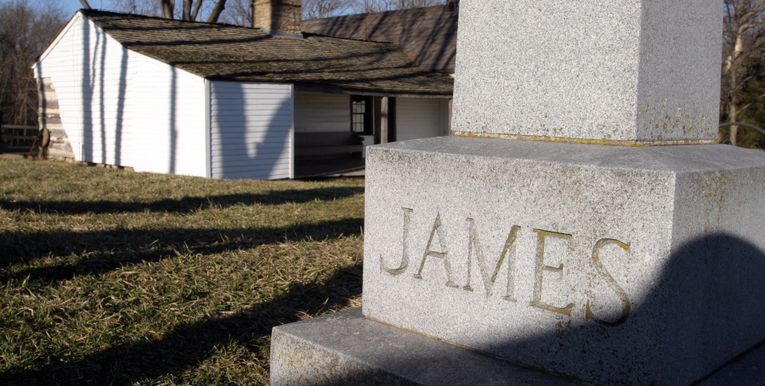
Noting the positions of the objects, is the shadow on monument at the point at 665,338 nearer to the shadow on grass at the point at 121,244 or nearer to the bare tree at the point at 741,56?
the shadow on grass at the point at 121,244

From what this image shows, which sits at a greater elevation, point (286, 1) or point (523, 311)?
point (286, 1)

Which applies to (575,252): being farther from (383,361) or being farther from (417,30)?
(417,30)

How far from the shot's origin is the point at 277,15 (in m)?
19.5

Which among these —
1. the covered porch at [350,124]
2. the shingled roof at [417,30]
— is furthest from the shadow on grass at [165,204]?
the shingled roof at [417,30]

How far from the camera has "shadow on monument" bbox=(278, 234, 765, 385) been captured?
7.43ft

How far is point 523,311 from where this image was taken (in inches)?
100.0

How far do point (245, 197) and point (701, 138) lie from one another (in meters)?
7.70

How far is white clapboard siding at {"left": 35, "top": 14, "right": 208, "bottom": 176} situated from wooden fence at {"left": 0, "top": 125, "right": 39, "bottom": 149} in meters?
6.85

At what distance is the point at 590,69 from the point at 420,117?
21.2 metres

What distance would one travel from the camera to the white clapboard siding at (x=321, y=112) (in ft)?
68.4

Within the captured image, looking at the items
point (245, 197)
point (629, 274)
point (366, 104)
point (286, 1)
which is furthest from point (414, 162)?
point (366, 104)

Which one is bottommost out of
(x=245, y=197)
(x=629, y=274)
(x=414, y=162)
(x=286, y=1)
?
(x=245, y=197)

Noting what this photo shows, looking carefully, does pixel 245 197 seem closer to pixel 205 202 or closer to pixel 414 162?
pixel 205 202

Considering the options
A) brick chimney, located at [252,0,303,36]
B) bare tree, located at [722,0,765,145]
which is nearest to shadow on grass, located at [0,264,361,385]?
brick chimney, located at [252,0,303,36]
